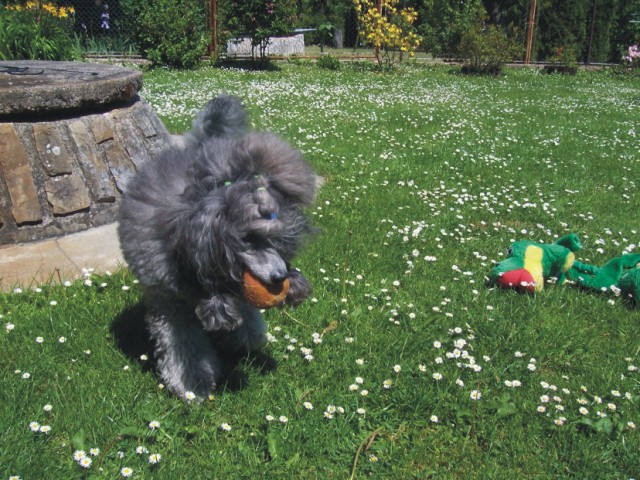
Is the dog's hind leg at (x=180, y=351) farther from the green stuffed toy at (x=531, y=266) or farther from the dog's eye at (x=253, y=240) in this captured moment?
the green stuffed toy at (x=531, y=266)

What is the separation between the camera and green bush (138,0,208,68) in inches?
612

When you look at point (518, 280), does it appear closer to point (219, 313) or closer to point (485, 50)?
point (219, 313)

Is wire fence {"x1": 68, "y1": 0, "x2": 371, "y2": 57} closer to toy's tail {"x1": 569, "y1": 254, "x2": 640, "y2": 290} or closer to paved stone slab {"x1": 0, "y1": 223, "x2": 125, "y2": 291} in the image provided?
paved stone slab {"x1": 0, "y1": 223, "x2": 125, "y2": 291}

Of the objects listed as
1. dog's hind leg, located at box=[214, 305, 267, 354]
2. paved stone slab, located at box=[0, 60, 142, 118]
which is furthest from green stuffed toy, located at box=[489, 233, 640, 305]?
paved stone slab, located at box=[0, 60, 142, 118]

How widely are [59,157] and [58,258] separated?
0.80 metres

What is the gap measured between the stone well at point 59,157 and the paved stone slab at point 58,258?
0.01 m

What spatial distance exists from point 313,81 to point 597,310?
495 inches

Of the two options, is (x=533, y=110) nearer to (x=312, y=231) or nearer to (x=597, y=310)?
(x=597, y=310)

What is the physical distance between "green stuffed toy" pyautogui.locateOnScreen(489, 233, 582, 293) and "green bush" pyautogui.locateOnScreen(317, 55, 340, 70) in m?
15.6

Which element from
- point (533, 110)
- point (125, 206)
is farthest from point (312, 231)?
point (533, 110)

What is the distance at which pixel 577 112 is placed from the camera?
12.1m

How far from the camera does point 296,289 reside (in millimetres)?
2365

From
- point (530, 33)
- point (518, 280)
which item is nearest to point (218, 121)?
point (518, 280)

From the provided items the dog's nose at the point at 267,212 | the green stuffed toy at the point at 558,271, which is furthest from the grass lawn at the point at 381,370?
the dog's nose at the point at 267,212
